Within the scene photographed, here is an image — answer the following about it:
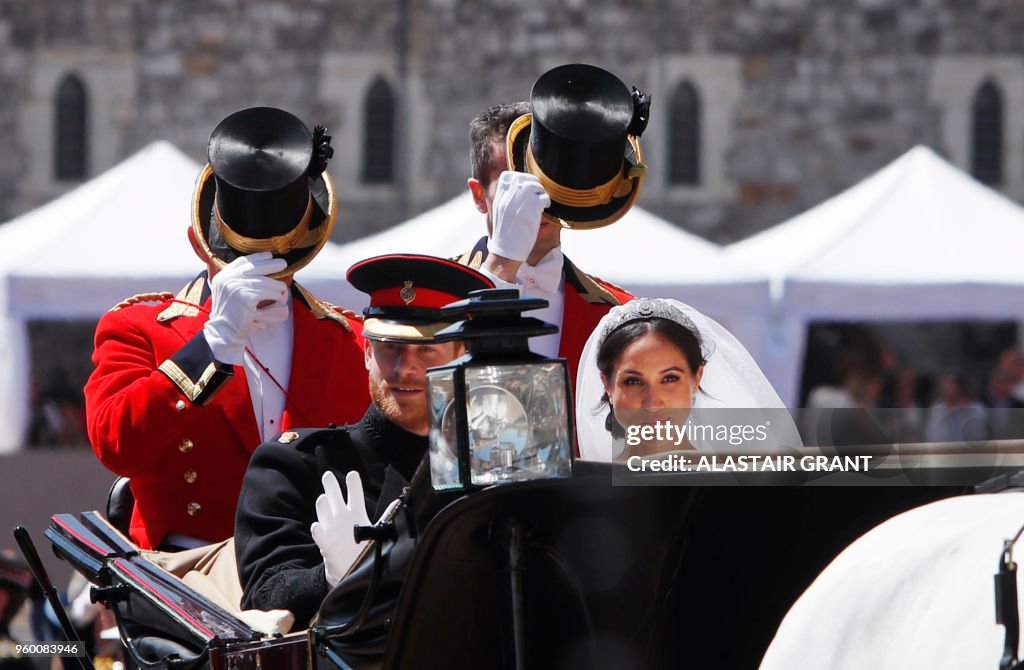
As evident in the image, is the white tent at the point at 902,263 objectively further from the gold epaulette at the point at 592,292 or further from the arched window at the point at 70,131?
the arched window at the point at 70,131

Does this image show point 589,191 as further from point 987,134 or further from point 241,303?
point 987,134

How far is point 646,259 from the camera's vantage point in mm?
9648

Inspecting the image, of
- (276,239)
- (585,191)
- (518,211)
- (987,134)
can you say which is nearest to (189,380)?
(276,239)

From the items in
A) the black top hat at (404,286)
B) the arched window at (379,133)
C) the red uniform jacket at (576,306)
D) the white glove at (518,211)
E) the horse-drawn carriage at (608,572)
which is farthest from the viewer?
the arched window at (379,133)

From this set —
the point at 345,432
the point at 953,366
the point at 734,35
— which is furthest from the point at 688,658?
the point at 734,35

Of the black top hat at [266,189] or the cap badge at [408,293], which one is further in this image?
the black top hat at [266,189]

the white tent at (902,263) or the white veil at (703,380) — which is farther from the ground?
the white tent at (902,263)

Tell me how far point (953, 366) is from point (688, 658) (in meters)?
16.2

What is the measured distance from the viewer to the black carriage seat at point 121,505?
3.65 m

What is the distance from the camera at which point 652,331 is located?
273 centimetres

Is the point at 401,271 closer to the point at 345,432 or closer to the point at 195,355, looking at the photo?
the point at 345,432

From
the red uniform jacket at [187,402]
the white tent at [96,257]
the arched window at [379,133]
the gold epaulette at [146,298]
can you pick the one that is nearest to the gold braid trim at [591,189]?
the red uniform jacket at [187,402]

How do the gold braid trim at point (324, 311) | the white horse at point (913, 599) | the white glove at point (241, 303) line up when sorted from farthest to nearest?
the gold braid trim at point (324, 311) → the white glove at point (241, 303) → the white horse at point (913, 599)

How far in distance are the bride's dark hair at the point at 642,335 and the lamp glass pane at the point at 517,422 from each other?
30.4 inches
